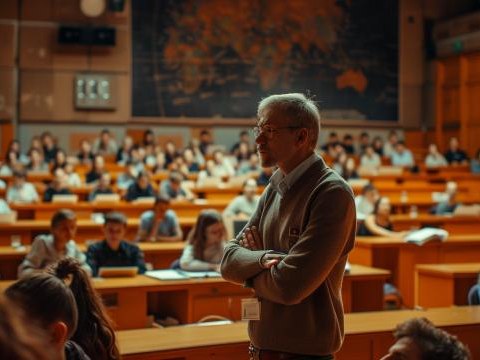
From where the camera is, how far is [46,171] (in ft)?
47.8

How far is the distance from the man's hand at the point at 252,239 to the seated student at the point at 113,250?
3740 mm

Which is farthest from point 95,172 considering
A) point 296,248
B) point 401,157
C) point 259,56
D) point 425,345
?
point 425,345

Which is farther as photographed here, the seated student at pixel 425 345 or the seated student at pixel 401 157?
the seated student at pixel 401 157

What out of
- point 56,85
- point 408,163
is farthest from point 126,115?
point 408,163

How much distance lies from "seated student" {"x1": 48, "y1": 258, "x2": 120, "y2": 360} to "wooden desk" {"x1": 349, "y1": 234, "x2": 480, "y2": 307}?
5.76 meters

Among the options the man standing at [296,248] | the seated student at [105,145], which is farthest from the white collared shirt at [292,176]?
the seated student at [105,145]

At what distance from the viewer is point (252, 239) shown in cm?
268

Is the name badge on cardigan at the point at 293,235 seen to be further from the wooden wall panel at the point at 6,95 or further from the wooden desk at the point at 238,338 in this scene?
the wooden wall panel at the point at 6,95

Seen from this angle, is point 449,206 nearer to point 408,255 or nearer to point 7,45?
point 408,255

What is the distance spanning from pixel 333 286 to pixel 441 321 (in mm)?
2175

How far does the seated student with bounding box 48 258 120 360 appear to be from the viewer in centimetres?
295

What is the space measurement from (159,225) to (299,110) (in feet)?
21.0

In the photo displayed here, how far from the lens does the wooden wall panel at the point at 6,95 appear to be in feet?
55.1

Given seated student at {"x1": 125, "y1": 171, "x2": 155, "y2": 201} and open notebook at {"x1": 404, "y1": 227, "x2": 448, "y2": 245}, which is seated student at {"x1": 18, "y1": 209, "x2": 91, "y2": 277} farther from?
seated student at {"x1": 125, "y1": 171, "x2": 155, "y2": 201}
